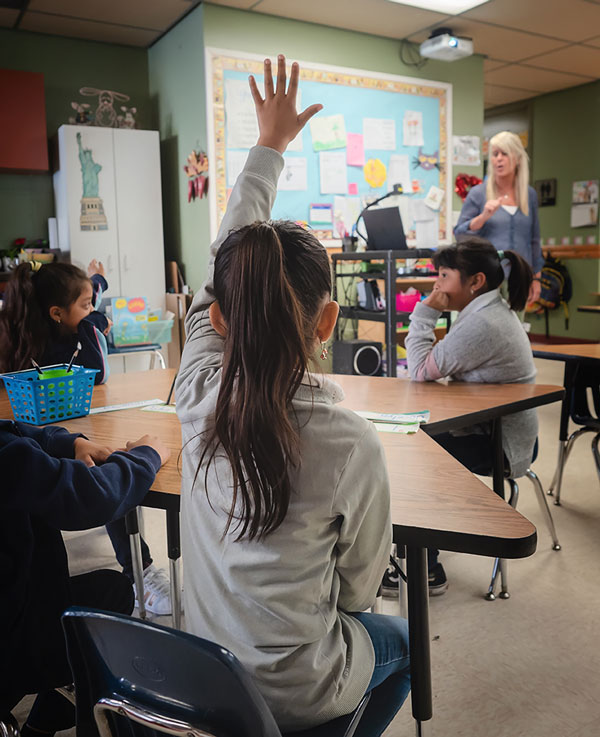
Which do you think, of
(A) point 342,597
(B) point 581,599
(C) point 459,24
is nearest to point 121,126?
(C) point 459,24

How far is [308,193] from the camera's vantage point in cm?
490

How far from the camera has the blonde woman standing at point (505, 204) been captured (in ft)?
13.2

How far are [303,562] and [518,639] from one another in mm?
1317

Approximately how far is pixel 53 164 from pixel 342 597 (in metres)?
4.58

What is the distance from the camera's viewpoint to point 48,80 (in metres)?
4.81

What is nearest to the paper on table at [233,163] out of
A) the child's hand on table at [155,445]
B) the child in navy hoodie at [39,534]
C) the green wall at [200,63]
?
the green wall at [200,63]

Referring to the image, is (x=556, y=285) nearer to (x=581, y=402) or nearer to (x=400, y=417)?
(x=581, y=402)

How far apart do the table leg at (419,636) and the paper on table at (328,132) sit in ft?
13.7

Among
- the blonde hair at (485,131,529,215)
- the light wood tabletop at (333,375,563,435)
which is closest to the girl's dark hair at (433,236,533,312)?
the light wood tabletop at (333,375,563,435)

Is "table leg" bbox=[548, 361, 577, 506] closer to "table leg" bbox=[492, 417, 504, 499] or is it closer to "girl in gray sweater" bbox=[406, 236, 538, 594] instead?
"girl in gray sweater" bbox=[406, 236, 538, 594]

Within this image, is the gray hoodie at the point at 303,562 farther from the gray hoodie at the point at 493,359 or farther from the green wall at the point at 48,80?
the green wall at the point at 48,80

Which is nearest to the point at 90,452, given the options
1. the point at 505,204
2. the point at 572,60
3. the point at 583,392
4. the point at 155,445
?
the point at 155,445

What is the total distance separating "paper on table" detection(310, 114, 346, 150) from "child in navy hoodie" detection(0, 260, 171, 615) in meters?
3.08

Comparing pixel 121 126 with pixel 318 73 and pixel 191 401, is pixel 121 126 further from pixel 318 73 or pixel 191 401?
pixel 191 401
